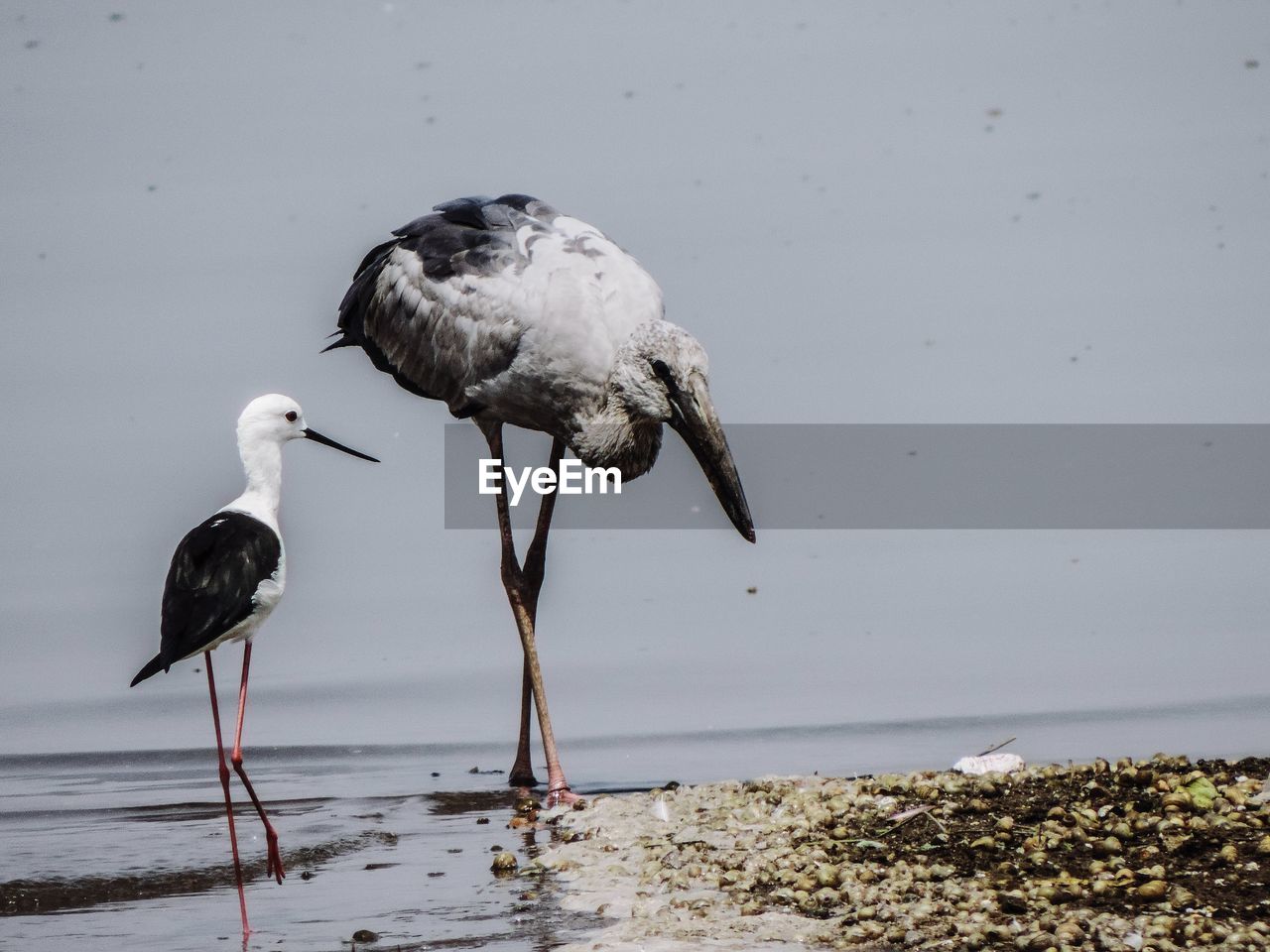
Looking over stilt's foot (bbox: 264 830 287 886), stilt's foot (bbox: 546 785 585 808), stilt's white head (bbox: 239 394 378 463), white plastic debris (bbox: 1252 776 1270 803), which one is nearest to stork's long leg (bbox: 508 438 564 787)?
stilt's foot (bbox: 546 785 585 808)

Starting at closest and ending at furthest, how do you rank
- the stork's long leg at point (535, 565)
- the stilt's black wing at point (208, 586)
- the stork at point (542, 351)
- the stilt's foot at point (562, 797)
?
the stilt's black wing at point (208, 586) → the stilt's foot at point (562, 797) → the stork at point (542, 351) → the stork's long leg at point (535, 565)

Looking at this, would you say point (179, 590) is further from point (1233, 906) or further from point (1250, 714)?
point (1250, 714)

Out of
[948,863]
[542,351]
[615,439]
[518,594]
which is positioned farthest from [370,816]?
[948,863]

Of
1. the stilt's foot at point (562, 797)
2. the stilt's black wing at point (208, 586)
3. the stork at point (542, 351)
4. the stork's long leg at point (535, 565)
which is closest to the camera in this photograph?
the stilt's black wing at point (208, 586)

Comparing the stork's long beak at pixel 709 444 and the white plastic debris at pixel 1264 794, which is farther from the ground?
the stork's long beak at pixel 709 444

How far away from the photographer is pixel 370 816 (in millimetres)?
7746

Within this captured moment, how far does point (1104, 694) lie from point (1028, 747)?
1.33m

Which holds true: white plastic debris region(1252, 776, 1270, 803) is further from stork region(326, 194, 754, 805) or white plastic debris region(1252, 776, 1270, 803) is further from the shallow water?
stork region(326, 194, 754, 805)

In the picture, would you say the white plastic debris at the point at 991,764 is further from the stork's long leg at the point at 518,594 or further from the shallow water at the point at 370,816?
the stork's long leg at the point at 518,594

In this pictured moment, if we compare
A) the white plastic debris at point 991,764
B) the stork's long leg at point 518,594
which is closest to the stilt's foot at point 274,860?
the stork's long leg at point 518,594

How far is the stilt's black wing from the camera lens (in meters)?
6.43

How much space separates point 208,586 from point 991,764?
10.6 feet

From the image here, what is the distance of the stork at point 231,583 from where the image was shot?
253 inches

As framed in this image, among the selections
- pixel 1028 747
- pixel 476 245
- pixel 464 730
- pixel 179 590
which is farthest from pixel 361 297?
pixel 1028 747
